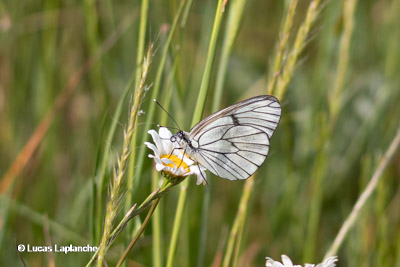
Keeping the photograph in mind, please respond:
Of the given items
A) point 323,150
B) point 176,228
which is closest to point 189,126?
point 323,150

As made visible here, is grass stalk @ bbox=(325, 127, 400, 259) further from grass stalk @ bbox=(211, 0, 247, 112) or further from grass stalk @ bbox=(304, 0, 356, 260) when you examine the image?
grass stalk @ bbox=(211, 0, 247, 112)

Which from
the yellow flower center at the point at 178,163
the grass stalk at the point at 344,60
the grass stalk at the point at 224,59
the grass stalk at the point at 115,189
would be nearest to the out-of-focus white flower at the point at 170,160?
the yellow flower center at the point at 178,163

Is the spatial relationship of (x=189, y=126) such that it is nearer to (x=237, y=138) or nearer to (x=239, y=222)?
(x=237, y=138)

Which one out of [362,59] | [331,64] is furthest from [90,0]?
[362,59]

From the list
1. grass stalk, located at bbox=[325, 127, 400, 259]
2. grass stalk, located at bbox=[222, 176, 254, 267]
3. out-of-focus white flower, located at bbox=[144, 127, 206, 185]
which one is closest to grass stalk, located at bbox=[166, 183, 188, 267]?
out-of-focus white flower, located at bbox=[144, 127, 206, 185]

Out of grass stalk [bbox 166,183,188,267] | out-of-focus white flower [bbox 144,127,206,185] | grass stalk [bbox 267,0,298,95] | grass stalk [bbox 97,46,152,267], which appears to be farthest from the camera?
grass stalk [bbox 267,0,298,95]

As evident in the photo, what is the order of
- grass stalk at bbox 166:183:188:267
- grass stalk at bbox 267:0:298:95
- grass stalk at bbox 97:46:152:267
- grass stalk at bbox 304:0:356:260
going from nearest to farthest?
grass stalk at bbox 97:46:152:267, grass stalk at bbox 166:183:188:267, grass stalk at bbox 267:0:298:95, grass stalk at bbox 304:0:356:260

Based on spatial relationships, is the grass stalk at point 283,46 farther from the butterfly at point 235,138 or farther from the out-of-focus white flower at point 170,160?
the out-of-focus white flower at point 170,160
